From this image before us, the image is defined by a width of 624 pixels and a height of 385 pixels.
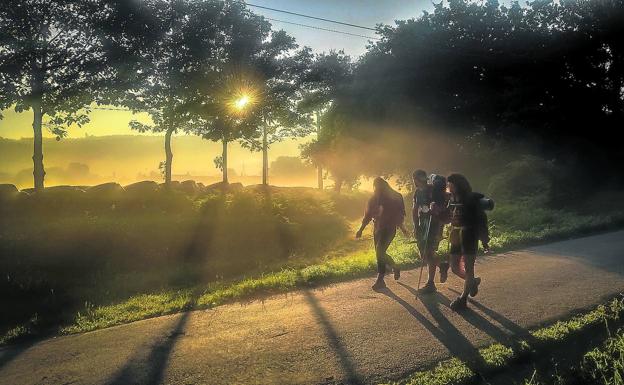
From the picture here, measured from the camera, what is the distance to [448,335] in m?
5.39

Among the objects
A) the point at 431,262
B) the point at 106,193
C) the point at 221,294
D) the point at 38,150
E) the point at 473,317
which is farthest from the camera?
the point at 38,150

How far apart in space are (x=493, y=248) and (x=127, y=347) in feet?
28.7

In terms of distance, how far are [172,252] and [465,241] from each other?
11.4m

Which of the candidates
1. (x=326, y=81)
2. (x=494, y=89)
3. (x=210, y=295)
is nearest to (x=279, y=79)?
(x=326, y=81)

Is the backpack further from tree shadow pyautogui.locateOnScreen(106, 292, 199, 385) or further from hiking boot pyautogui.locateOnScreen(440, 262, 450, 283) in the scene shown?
tree shadow pyautogui.locateOnScreen(106, 292, 199, 385)

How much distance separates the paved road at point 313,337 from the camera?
4660 millimetres

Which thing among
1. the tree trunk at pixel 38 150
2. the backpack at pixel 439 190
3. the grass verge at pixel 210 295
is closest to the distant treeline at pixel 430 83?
the tree trunk at pixel 38 150

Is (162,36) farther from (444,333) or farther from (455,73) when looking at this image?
(444,333)

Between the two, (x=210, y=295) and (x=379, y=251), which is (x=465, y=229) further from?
(x=210, y=295)

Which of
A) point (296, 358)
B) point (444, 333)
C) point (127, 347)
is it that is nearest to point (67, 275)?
point (127, 347)

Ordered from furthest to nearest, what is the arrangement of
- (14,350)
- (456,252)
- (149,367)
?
1. (456,252)
2. (14,350)
3. (149,367)

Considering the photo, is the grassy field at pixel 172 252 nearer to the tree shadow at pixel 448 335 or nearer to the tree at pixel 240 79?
the tree shadow at pixel 448 335

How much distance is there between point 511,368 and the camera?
465cm

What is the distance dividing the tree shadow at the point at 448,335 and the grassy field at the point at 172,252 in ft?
8.39
